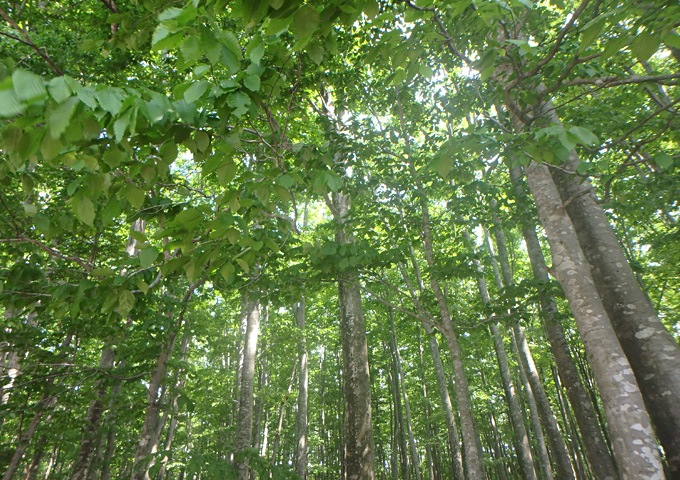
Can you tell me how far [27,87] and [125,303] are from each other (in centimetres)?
125

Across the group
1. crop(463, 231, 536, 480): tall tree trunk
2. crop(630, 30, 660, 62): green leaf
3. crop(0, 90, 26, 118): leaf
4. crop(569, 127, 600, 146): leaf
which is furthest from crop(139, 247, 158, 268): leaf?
crop(463, 231, 536, 480): tall tree trunk

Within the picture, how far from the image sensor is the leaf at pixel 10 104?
85cm

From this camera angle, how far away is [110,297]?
192cm

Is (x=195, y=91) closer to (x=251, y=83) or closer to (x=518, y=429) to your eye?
(x=251, y=83)

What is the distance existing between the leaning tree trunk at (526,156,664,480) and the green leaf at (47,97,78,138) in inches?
145

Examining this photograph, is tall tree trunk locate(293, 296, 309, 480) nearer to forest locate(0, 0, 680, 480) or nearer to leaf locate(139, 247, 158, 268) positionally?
forest locate(0, 0, 680, 480)

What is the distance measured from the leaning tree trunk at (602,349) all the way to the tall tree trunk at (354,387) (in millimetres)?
2342

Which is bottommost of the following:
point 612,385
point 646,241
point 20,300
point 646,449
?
point 646,449

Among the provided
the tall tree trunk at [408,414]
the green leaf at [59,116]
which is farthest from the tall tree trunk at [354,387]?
the tall tree trunk at [408,414]

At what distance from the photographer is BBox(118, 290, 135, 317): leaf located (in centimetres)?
182

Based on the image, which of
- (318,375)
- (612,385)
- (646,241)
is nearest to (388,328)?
(646,241)

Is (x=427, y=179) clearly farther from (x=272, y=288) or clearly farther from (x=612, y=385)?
(x=612, y=385)

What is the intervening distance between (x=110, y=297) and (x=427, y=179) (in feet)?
14.6

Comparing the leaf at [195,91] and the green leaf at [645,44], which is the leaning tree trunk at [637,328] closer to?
the green leaf at [645,44]
